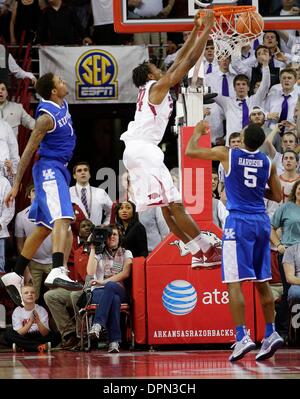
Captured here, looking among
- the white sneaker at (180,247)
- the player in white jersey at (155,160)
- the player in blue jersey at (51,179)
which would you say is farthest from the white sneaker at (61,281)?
the white sneaker at (180,247)

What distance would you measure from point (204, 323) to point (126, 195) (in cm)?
256

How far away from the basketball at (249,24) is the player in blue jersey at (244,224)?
1.37 meters

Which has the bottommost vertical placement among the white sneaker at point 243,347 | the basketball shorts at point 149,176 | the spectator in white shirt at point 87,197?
the white sneaker at point 243,347

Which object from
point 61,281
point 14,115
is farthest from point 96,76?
point 61,281

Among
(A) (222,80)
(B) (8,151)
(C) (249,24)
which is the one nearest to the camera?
(C) (249,24)

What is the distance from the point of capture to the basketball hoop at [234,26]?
10948 millimetres

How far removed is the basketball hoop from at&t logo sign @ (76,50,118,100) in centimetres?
481

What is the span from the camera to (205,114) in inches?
569

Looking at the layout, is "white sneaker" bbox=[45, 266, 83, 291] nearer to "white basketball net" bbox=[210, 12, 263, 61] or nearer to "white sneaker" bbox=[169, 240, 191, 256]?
"white sneaker" bbox=[169, 240, 191, 256]

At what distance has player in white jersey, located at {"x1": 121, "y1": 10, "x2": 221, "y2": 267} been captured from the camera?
32.0 feet

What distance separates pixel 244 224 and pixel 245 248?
218mm

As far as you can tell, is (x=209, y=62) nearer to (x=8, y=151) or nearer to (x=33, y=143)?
(x=8, y=151)

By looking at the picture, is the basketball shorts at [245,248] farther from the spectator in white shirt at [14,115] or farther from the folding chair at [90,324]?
the spectator in white shirt at [14,115]

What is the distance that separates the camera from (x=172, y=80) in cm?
955
